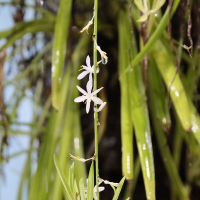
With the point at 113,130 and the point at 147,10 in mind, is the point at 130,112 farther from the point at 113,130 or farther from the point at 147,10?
the point at 113,130

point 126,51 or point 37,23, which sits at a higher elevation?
point 37,23

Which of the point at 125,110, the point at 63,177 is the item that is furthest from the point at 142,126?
the point at 63,177

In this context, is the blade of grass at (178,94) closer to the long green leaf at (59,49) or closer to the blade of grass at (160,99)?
the blade of grass at (160,99)

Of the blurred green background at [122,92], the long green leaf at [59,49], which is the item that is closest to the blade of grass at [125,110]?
the blurred green background at [122,92]

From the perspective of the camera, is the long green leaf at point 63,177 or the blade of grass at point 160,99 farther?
the blade of grass at point 160,99

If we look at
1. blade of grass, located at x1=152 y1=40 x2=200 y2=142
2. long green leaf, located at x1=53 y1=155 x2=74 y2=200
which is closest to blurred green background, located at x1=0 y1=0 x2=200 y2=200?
blade of grass, located at x1=152 y1=40 x2=200 y2=142

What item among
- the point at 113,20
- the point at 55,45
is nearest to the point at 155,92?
the point at 55,45

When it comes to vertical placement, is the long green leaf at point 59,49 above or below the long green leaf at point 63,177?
above

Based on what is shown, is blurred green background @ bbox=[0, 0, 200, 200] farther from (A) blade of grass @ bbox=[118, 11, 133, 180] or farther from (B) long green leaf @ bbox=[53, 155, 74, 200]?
(B) long green leaf @ bbox=[53, 155, 74, 200]
